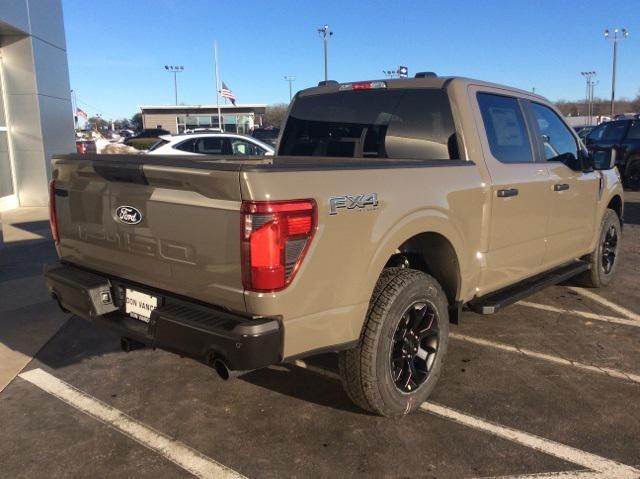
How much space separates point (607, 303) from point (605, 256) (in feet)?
2.25

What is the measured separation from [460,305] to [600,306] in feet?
8.51

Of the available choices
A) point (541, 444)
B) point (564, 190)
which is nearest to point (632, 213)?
point (564, 190)

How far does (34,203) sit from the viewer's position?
41.0 feet

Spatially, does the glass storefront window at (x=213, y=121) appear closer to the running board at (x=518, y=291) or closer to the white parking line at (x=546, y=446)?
the running board at (x=518, y=291)

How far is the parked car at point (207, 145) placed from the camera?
39.0 feet

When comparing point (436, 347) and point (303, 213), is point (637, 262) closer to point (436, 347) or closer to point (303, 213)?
point (436, 347)

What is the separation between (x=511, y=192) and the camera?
3930mm

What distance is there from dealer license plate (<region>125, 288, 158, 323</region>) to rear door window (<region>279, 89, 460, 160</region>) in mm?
1950

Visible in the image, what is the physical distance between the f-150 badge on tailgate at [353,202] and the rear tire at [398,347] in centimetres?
53

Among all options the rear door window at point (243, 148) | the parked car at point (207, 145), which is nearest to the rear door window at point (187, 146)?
the parked car at point (207, 145)

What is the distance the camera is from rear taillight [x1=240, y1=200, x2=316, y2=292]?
244cm

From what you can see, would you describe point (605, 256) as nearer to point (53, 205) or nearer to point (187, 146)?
point (53, 205)

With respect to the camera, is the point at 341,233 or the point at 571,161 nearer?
the point at 341,233

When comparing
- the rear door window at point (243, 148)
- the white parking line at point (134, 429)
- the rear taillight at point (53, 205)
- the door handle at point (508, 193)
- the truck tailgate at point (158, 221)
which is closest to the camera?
the truck tailgate at point (158, 221)
